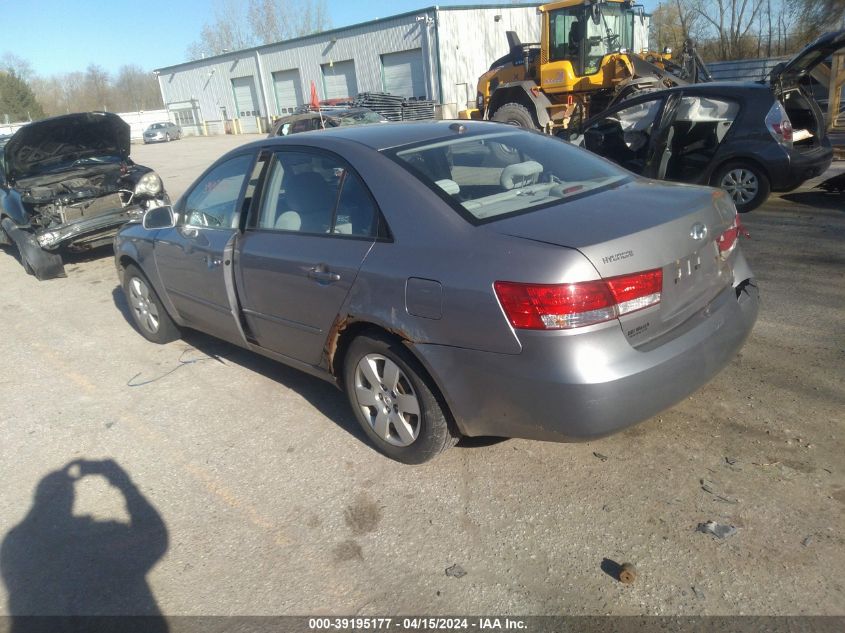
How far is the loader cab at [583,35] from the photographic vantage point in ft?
44.7

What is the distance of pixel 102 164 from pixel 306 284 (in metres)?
7.73

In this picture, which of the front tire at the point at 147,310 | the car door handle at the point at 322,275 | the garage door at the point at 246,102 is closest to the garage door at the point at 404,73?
the garage door at the point at 246,102

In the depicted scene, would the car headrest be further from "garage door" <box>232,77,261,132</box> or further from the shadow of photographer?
"garage door" <box>232,77,261,132</box>

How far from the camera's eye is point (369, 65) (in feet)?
115

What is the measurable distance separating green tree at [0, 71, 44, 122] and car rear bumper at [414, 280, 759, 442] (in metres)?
80.6

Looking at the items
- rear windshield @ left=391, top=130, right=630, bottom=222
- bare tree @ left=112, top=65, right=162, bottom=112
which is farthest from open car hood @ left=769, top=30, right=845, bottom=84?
bare tree @ left=112, top=65, right=162, bottom=112

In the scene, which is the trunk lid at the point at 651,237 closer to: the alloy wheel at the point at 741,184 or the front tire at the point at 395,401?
the front tire at the point at 395,401

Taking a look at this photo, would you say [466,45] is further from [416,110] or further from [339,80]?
[339,80]

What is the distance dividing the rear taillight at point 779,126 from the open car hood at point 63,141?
8303 mm

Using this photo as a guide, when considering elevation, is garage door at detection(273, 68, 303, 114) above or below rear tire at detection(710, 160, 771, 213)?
above

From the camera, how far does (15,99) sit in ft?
233

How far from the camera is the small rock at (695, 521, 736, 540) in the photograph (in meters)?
2.65

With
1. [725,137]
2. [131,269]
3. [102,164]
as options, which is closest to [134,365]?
[131,269]

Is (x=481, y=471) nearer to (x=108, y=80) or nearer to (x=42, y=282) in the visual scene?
(x=42, y=282)
